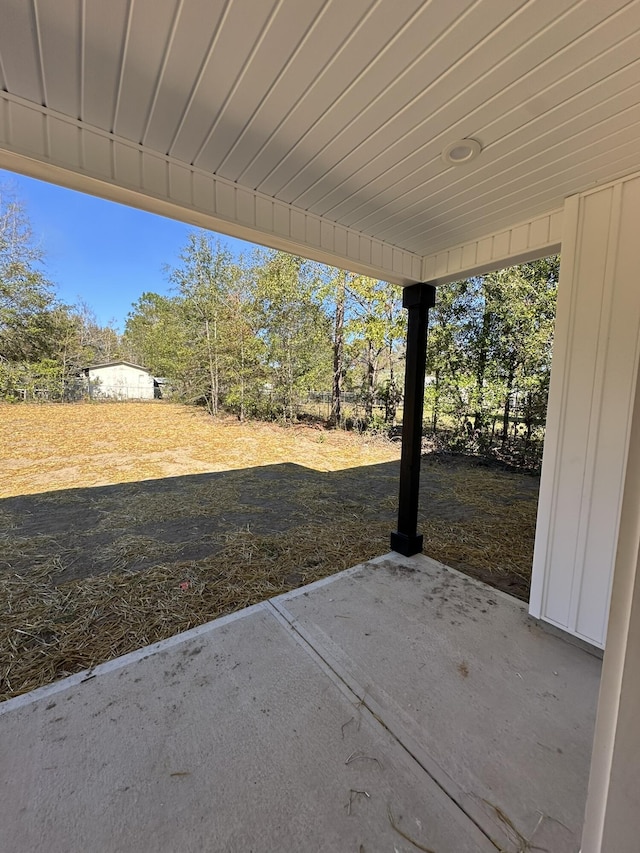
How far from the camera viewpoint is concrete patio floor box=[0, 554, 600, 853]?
3.44 feet

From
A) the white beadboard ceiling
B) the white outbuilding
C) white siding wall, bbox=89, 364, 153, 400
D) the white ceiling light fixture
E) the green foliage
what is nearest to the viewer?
the white beadboard ceiling

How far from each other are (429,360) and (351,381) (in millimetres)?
2620

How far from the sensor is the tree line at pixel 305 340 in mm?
6156

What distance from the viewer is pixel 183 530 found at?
3.39m

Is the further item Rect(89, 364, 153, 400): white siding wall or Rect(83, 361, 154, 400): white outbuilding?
Rect(89, 364, 153, 400): white siding wall

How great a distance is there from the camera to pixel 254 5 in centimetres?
98

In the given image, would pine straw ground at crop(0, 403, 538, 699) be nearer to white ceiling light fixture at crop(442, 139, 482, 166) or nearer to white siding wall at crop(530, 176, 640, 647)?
white siding wall at crop(530, 176, 640, 647)

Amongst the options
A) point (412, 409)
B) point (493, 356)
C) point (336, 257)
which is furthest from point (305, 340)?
point (336, 257)

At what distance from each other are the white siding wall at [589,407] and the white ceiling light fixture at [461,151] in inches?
28.2

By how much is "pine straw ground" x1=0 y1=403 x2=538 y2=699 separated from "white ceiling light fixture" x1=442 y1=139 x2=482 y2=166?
257cm

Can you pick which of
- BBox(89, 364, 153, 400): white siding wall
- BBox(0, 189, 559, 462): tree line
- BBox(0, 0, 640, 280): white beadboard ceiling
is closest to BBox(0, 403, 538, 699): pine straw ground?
BBox(0, 189, 559, 462): tree line

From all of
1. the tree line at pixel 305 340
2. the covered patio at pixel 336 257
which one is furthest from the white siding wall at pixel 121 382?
the covered patio at pixel 336 257

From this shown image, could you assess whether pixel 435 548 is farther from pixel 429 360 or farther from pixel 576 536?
pixel 429 360

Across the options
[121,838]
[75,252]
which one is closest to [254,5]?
[121,838]
